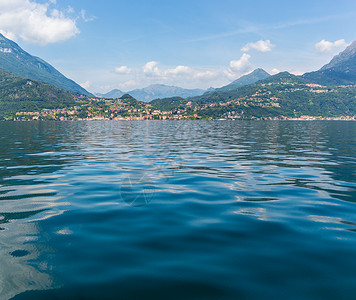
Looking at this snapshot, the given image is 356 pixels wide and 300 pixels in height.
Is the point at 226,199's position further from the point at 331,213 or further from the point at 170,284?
the point at 170,284

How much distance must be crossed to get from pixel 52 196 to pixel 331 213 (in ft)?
46.2

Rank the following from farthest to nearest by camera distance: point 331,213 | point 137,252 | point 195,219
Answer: point 331,213 → point 195,219 → point 137,252

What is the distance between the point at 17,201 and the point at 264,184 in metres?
14.4

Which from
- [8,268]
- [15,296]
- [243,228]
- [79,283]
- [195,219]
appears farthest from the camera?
[195,219]

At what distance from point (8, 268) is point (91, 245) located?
2.17m

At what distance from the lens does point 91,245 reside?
24.9ft

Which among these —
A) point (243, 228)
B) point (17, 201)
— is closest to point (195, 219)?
point (243, 228)

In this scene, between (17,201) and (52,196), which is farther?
(52,196)

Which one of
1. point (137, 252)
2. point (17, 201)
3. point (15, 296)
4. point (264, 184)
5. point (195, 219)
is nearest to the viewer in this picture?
point (15, 296)

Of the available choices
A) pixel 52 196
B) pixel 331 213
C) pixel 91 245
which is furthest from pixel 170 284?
pixel 52 196

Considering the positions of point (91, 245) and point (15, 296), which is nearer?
point (15, 296)

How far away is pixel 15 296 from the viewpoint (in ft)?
16.9

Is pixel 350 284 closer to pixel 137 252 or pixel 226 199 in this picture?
pixel 137 252

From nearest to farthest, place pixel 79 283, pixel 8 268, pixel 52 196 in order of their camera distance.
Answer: pixel 79 283 → pixel 8 268 → pixel 52 196
